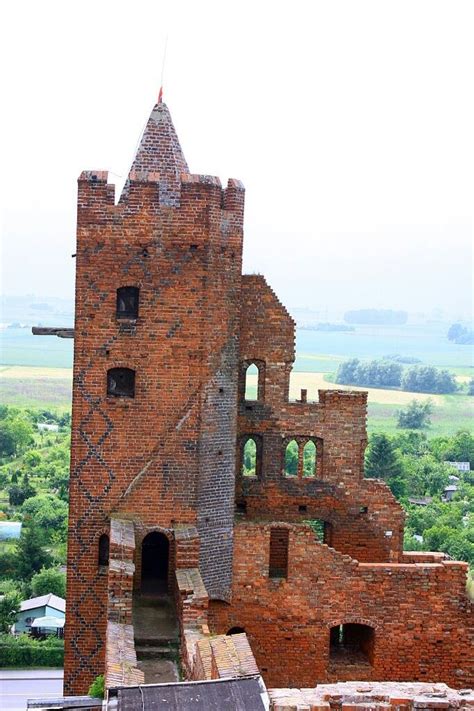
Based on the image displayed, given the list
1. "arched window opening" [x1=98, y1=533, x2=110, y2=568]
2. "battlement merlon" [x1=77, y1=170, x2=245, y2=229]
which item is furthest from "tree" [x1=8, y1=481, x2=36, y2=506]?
"battlement merlon" [x1=77, y1=170, x2=245, y2=229]

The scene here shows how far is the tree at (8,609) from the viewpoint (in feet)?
155

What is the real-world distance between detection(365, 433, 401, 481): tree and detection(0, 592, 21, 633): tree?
103 feet

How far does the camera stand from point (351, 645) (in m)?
22.0

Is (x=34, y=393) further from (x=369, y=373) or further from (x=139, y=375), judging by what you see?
(x=139, y=375)

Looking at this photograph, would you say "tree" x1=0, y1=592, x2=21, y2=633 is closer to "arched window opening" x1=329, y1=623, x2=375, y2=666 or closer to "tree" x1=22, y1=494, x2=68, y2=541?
"tree" x1=22, y1=494, x2=68, y2=541

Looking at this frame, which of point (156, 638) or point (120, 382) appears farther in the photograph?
point (120, 382)

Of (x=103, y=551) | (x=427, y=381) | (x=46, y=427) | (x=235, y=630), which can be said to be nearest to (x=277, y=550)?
(x=235, y=630)

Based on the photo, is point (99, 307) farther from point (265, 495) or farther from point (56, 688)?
point (56, 688)

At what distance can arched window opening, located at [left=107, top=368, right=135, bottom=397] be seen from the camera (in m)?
20.5

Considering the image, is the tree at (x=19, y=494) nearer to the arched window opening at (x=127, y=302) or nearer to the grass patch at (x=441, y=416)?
the arched window opening at (x=127, y=302)

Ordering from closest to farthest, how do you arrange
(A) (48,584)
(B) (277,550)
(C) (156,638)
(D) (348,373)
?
(C) (156,638)
(B) (277,550)
(A) (48,584)
(D) (348,373)

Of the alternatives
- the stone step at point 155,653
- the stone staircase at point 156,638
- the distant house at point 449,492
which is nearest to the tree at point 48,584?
the stone staircase at point 156,638

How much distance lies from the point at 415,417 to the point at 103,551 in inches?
5004

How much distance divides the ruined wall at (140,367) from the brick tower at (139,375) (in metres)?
0.02
